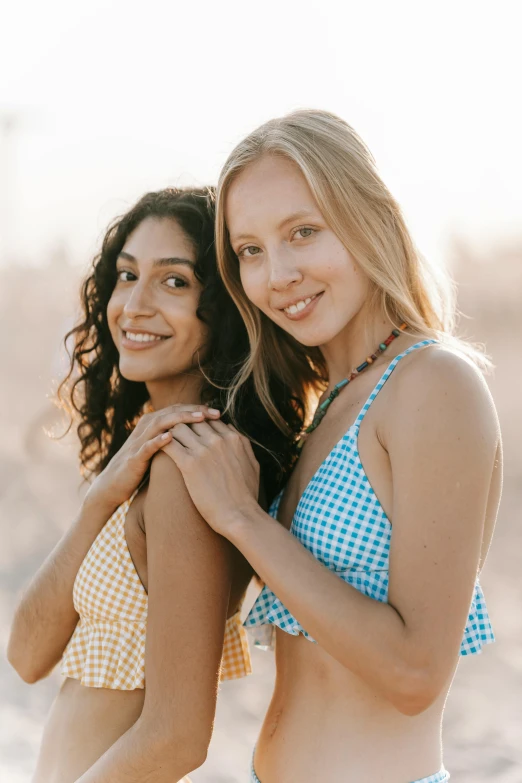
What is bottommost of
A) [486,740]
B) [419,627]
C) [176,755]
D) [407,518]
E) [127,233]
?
[486,740]

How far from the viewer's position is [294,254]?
2502mm

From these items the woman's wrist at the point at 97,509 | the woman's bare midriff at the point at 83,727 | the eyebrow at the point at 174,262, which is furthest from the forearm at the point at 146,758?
the eyebrow at the point at 174,262

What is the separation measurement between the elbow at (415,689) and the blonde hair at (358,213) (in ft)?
2.61

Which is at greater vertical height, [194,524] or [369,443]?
[369,443]

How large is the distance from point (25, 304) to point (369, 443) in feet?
62.1

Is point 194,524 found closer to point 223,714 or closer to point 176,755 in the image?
point 176,755

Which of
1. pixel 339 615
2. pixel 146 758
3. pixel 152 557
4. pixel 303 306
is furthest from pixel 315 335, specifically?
pixel 146 758

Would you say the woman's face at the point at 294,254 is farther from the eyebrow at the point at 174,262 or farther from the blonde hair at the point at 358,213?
the eyebrow at the point at 174,262

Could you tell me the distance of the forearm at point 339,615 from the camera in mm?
1936

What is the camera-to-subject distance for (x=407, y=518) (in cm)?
200

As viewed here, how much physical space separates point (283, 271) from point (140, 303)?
528mm

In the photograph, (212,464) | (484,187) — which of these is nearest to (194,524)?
(212,464)

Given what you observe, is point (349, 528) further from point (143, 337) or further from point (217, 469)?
point (143, 337)

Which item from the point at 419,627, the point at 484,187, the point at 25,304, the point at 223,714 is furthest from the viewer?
the point at 484,187
